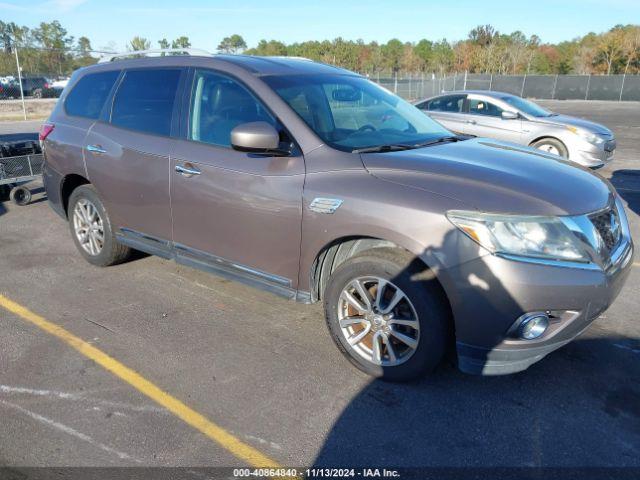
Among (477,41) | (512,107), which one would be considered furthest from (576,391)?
(477,41)

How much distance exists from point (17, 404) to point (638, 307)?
457 centimetres

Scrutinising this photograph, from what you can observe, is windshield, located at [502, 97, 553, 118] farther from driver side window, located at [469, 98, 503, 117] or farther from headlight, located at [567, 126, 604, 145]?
headlight, located at [567, 126, 604, 145]

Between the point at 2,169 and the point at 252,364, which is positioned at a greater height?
the point at 2,169

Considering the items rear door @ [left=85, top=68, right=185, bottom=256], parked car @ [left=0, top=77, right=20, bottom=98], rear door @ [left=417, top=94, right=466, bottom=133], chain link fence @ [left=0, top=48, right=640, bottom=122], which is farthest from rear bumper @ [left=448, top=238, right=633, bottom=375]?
parked car @ [left=0, top=77, right=20, bottom=98]

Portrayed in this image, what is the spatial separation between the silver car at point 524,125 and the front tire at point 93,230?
6.76m

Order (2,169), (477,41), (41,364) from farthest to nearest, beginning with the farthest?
1. (477,41)
2. (2,169)
3. (41,364)

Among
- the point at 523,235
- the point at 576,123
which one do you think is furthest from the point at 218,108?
the point at 576,123

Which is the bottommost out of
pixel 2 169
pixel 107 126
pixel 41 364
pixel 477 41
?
→ pixel 41 364

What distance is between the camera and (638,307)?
14.2 ft

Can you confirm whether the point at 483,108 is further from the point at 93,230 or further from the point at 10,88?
the point at 10,88

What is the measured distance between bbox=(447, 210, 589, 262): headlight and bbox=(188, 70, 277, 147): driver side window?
1.68m

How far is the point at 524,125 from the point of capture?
10.5m

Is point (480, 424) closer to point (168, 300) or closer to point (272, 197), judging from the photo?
point (272, 197)

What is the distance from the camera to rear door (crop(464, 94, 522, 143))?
10516 millimetres
